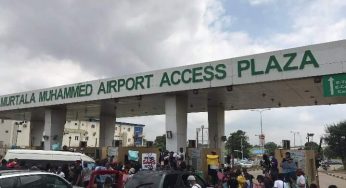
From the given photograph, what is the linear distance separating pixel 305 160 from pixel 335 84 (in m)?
3.50

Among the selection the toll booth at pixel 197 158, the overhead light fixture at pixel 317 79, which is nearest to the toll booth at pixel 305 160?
the overhead light fixture at pixel 317 79

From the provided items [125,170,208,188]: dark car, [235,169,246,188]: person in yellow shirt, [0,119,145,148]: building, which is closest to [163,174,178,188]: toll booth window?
[125,170,208,188]: dark car

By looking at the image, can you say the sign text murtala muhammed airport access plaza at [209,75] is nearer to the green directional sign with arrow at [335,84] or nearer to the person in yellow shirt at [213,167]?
the green directional sign with arrow at [335,84]

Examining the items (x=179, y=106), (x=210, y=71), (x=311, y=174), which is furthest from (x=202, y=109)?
(x=311, y=174)

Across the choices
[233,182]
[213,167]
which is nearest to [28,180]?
[233,182]

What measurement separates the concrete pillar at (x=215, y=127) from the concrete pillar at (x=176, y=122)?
217 inches

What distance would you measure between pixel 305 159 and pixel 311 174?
3.67ft

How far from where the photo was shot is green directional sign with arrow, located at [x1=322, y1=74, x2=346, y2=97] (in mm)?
17000

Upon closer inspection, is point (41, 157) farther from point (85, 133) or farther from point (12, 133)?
point (85, 133)

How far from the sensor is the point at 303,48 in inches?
694

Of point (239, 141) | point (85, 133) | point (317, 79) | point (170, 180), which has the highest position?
point (85, 133)

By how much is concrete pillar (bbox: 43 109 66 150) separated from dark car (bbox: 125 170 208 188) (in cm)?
2029

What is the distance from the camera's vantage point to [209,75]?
2041cm

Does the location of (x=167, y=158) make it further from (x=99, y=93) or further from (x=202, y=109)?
(x=202, y=109)
